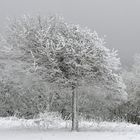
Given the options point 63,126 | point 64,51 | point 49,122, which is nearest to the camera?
point 64,51

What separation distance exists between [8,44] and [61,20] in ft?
9.84

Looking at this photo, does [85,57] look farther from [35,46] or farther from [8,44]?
[8,44]

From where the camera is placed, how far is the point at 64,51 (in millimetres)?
15523

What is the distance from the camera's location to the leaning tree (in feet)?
50.5

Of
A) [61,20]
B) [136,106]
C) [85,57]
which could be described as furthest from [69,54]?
[136,106]

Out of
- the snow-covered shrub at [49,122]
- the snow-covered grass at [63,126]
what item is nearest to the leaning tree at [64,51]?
the snow-covered grass at [63,126]

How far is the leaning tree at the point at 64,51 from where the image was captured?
50.5ft

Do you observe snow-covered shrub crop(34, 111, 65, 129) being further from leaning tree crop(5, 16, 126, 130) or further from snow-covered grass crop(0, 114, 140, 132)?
leaning tree crop(5, 16, 126, 130)

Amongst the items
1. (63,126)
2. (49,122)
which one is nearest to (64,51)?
(63,126)

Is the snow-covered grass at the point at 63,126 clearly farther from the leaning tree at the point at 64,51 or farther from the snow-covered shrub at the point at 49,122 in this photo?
the leaning tree at the point at 64,51

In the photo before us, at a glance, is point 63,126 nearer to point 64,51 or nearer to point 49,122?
point 49,122

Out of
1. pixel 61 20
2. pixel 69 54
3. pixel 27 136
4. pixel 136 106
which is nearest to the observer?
pixel 27 136

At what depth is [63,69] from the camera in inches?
621

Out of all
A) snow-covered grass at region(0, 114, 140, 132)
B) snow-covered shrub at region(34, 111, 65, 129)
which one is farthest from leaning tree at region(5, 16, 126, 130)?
snow-covered shrub at region(34, 111, 65, 129)
